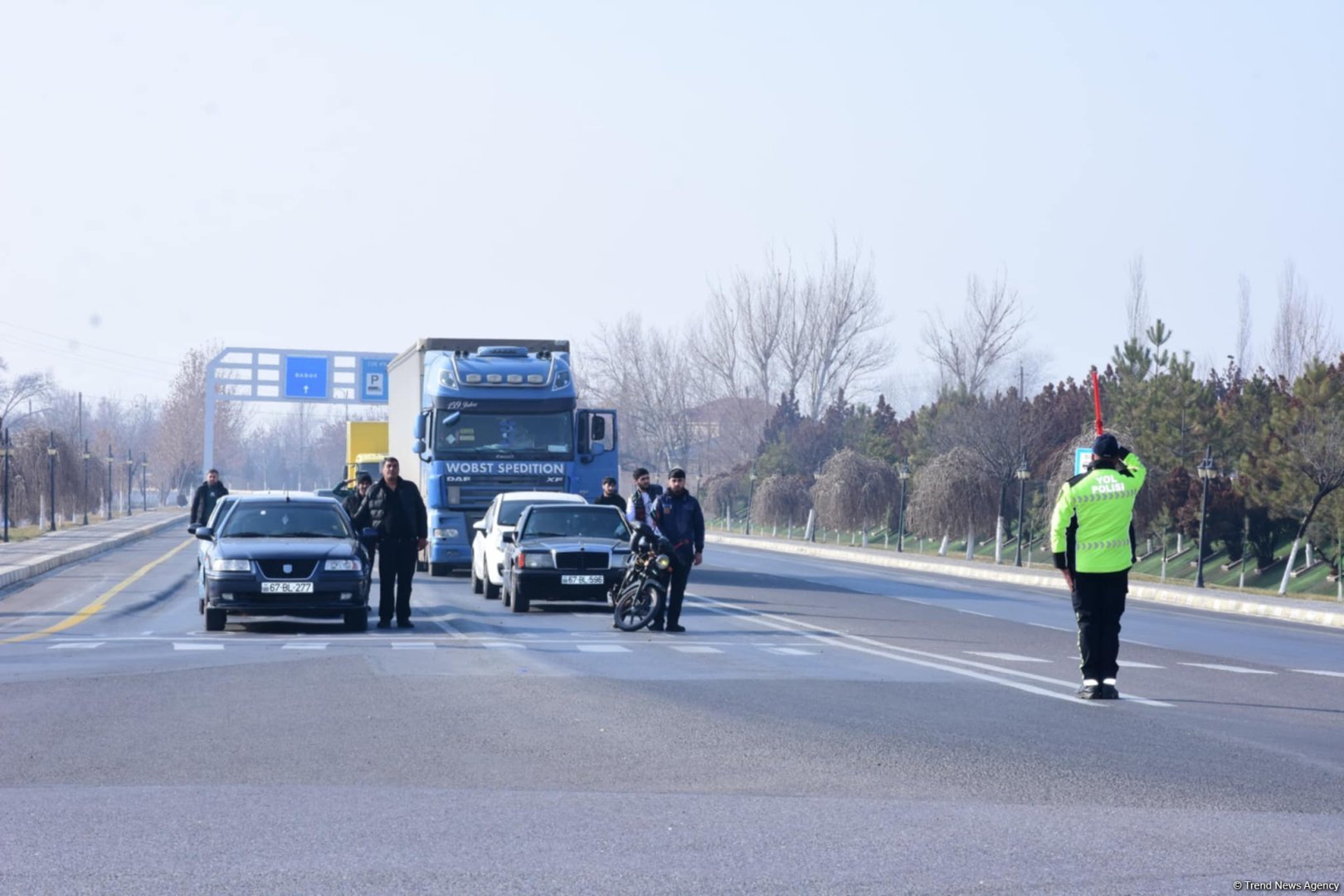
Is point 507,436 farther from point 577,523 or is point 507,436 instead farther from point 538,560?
point 538,560

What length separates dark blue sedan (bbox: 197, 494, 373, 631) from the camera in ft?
63.7

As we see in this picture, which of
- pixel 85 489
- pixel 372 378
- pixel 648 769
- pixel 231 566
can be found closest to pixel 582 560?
pixel 231 566

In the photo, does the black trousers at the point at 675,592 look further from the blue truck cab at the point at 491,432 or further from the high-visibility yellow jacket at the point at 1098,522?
the blue truck cab at the point at 491,432

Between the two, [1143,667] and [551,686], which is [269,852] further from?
[1143,667]

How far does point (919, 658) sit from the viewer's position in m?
16.9

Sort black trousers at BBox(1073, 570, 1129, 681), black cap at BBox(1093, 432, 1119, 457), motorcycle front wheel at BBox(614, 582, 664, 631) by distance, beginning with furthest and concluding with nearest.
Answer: motorcycle front wheel at BBox(614, 582, 664, 631) < black trousers at BBox(1073, 570, 1129, 681) < black cap at BBox(1093, 432, 1119, 457)

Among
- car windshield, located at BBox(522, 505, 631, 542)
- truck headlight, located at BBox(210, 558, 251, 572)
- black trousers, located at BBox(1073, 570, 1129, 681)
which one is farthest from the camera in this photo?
car windshield, located at BBox(522, 505, 631, 542)

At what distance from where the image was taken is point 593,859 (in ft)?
21.6

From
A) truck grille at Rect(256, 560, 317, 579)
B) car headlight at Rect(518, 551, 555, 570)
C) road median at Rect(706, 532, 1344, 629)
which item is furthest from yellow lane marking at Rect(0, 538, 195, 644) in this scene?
road median at Rect(706, 532, 1344, 629)

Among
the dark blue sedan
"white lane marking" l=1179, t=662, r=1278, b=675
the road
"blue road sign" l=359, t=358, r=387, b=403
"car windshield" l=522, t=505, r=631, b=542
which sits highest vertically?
"blue road sign" l=359, t=358, r=387, b=403

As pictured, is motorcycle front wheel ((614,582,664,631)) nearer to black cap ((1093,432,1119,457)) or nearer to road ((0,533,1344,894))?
road ((0,533,1344,894))

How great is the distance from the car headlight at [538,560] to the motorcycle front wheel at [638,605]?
384cm

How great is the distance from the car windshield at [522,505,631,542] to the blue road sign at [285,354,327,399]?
50639mm

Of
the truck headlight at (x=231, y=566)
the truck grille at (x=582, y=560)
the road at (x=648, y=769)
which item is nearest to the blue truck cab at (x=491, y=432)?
the truck grille at (x=582, y=560)
